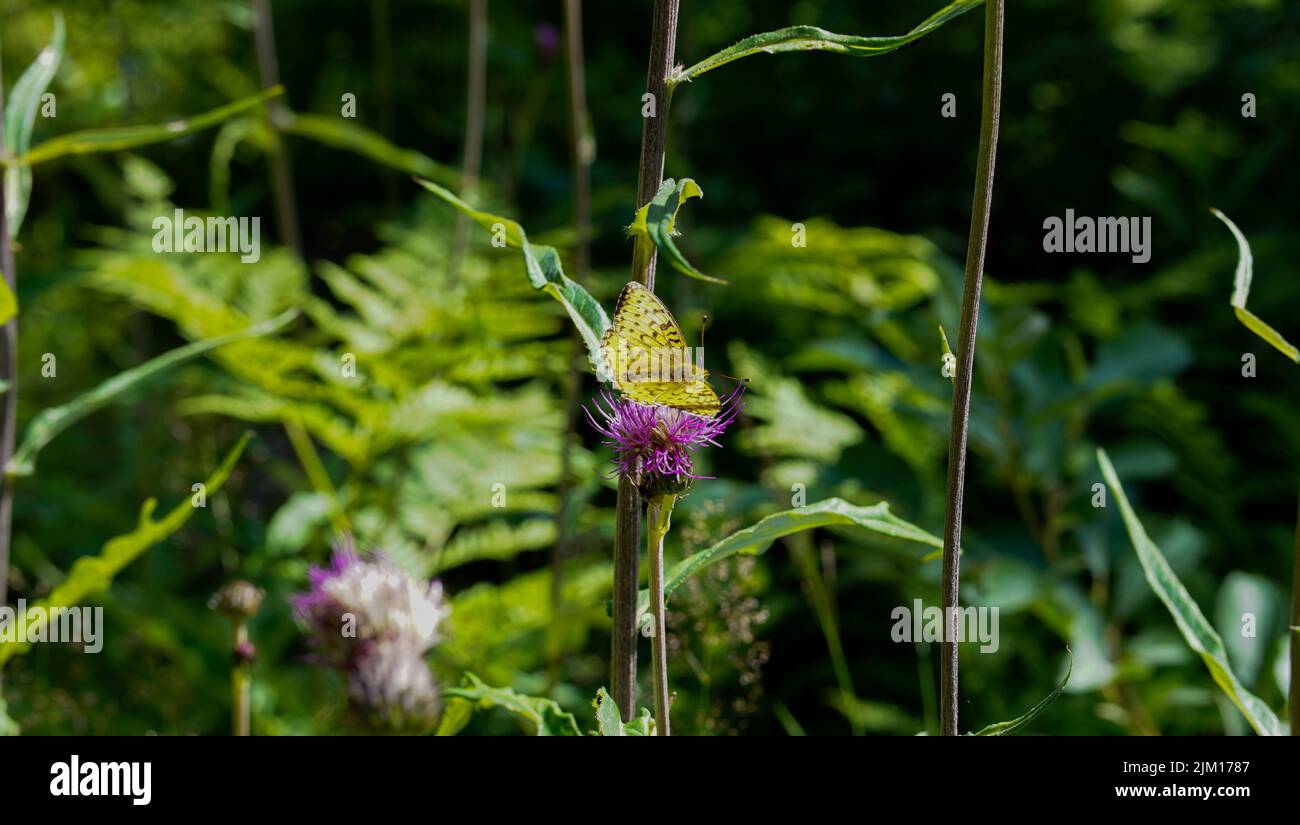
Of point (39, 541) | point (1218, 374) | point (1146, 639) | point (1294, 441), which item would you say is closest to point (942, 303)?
point (1146, 639)

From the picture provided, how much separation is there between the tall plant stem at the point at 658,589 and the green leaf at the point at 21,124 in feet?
3.41

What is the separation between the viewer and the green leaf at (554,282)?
0.90m

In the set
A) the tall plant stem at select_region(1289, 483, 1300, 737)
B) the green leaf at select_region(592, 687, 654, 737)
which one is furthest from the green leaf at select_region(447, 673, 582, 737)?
the tall plant stem at select_region(1289, 483, 1300, 737)

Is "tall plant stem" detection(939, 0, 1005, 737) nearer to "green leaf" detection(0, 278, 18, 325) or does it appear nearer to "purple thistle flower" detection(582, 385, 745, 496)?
"purple thistle flower" detection(582, 385, 745, 496)

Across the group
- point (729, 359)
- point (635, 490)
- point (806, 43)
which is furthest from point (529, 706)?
point (729, 359)

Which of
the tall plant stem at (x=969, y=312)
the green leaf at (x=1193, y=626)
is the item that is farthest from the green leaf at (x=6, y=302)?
the green leaf at (x=1193, y=626)

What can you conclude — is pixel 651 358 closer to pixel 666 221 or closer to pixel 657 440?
pixel 657 440

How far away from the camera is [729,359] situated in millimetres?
3273

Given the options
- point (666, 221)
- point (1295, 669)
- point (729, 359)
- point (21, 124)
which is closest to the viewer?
point (666, 221)

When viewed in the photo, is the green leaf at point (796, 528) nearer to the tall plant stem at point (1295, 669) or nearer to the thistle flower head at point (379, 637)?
the thistle flower head at point (379, 637)

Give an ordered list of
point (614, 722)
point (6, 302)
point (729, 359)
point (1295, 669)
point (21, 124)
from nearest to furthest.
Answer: point (614, 722), point (1295, 669), point (6, 302), point (21, 124), point (729, 359)

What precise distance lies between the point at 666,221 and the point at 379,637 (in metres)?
0.65

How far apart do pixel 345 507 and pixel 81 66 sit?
8.64ft
